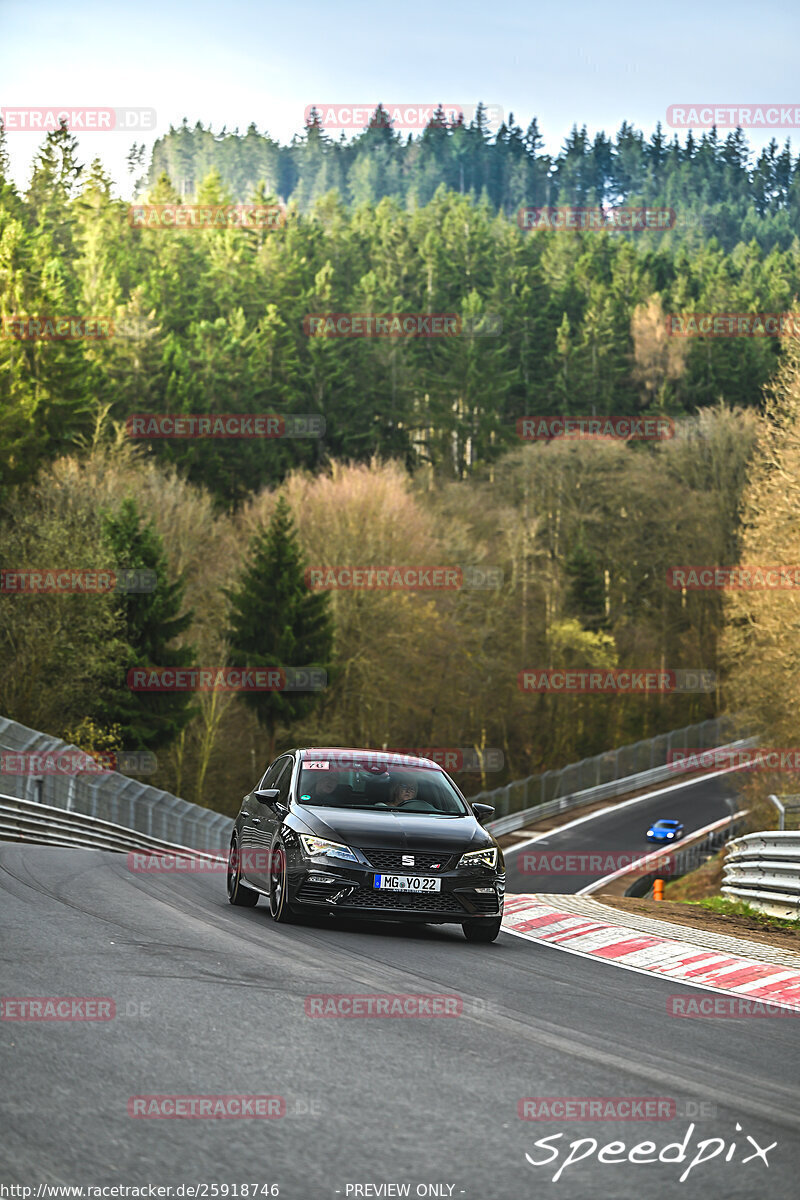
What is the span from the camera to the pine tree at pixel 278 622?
2314 inches

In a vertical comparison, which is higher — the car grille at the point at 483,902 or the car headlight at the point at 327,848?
the car headlight at the point at 327,848

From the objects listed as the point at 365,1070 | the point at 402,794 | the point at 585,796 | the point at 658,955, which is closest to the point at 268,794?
the point at 402,794

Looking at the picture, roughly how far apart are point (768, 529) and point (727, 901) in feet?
73.7

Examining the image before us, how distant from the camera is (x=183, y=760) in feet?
193

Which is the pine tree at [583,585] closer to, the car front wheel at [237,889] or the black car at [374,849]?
the car front wheel at [237,889]

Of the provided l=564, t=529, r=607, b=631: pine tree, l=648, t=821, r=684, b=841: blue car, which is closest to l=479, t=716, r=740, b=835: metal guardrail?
l=648, t=821, r=684, b=841: blue car

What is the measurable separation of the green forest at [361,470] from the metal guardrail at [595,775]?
16.2 feet

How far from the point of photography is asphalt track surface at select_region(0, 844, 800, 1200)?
4875mm

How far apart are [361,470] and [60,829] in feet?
155

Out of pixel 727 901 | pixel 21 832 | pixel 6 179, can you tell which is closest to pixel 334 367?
pixel 6 179

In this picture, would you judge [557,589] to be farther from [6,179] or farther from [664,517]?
[6,179]

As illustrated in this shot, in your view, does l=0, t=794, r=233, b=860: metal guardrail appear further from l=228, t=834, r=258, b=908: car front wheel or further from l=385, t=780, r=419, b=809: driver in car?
l=385, t=780, r=419, b=809: driver in car

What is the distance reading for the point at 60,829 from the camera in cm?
2522

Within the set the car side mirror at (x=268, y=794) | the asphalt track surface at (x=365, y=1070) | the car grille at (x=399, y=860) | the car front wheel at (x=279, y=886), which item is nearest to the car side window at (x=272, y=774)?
the car side mirror at (x=268, y=794)
